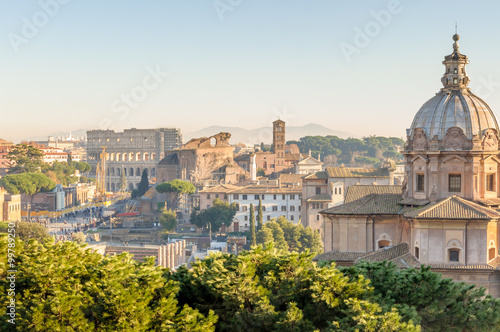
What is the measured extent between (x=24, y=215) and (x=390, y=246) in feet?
144

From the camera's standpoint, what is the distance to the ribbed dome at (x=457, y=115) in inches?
786

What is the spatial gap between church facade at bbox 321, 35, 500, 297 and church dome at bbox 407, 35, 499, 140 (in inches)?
1.0

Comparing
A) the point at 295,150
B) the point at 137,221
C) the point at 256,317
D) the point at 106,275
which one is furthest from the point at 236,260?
the point at 295,150

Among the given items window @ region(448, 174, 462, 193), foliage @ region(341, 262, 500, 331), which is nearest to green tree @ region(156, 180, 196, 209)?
Result: window @ region(448, 174, 462, 193)

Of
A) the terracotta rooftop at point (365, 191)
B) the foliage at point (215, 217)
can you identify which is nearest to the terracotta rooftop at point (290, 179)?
the foliage at point (215, 217)

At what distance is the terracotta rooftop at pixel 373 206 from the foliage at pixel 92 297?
34.3ft

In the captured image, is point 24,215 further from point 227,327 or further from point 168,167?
point 227,327

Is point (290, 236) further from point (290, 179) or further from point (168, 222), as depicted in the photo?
point (290, 179)

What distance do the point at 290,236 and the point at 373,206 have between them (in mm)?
22757

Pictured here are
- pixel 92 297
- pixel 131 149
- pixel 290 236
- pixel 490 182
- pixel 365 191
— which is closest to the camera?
pixel 92 297

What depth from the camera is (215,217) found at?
4962cm

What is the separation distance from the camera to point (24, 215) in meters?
59.4

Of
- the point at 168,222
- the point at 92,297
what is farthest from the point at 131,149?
the point at 92,297

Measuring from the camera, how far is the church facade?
17984 millimetres
